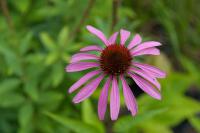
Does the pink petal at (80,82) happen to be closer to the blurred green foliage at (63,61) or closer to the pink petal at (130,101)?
the pink petal at (130,101)

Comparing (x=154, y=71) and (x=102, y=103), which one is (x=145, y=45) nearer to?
(x=154, y=71)

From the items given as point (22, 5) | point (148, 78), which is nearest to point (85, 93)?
point (148, 78)

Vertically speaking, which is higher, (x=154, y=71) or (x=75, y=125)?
(x=154, y=71)

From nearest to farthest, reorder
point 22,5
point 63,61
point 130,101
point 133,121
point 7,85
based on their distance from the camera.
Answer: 1. point 130,101
2. point 133,121
3. point 7,85
4. point 63,61
5. point 22,5

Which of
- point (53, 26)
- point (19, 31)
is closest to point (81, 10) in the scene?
point (53, 26)

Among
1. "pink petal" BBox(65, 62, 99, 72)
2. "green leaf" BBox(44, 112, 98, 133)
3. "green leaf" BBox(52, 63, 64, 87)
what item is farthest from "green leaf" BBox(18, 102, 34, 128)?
"pink petal" BBox(65, 62, 99, 72)

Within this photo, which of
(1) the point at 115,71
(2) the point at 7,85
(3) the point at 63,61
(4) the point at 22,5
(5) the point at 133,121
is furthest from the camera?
(4) the point at 22,5

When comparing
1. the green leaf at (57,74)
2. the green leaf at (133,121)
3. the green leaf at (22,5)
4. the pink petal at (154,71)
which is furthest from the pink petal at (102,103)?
the green leaf at (22,5)

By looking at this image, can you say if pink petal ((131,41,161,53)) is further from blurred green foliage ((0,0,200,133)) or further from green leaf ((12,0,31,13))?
green leaf ((12,0,31,13))
